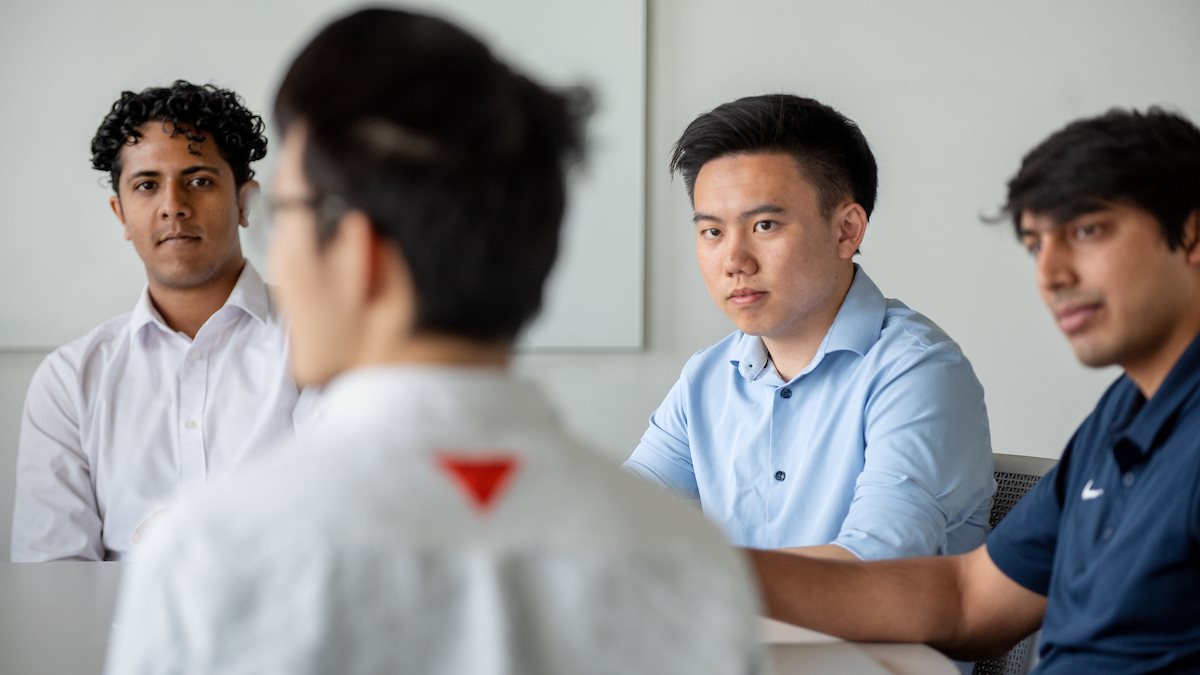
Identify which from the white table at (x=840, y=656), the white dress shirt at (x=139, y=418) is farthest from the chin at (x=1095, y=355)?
the white dress shirt at (x=139, y=418)

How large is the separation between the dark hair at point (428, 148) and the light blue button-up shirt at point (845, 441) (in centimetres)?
114

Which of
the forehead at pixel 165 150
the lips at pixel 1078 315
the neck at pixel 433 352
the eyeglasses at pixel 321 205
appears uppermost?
the forehead at pixel 165 150

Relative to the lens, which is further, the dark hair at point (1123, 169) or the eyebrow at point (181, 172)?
the eyebrow at point (181, 172)

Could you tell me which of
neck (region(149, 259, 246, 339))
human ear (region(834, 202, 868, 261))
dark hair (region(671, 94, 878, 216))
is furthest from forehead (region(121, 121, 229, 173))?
human ear (region(834, 202, 868, 261))

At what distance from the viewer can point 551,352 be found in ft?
12.8

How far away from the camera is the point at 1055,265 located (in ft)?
4.09

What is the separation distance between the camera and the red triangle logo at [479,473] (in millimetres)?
703

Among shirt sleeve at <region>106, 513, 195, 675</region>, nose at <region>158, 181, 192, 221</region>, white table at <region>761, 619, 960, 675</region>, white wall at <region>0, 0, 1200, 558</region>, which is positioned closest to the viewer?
shirt sleeve at <region>106, 513, 195, 675</region>

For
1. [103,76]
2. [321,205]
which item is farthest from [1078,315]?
[103,76]

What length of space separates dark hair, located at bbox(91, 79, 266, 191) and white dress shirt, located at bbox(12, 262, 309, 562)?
0.30 metres

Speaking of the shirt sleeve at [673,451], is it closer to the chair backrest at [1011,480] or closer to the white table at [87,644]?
the chair backrest at [1011,480]

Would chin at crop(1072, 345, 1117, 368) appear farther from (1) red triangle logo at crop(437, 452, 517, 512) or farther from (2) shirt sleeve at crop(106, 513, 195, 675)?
(2) shirt sleeve at crop(106, 513, 195, 675)

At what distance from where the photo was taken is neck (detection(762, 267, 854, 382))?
2.23 m

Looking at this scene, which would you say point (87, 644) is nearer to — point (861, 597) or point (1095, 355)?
point (861, 597)
